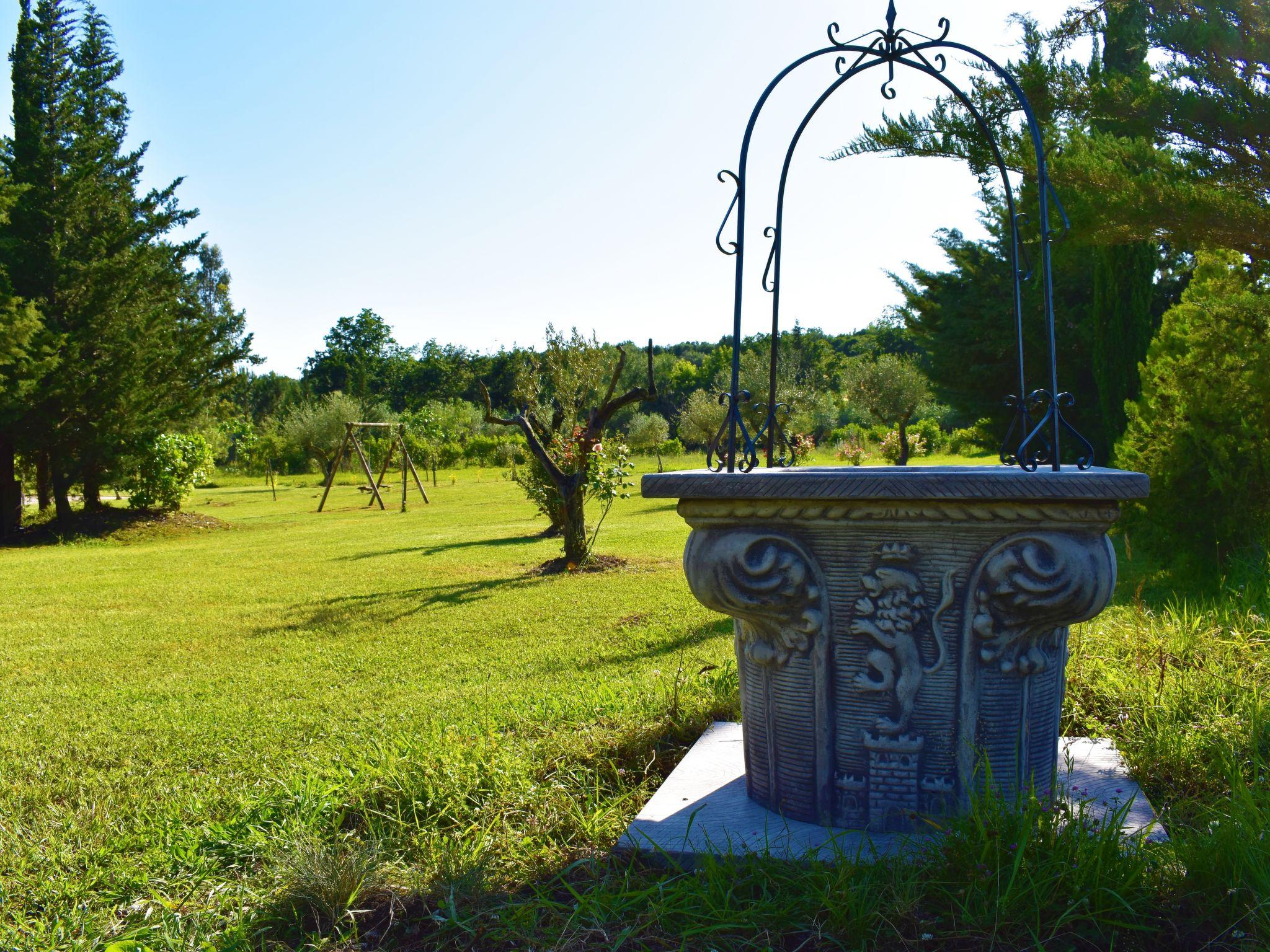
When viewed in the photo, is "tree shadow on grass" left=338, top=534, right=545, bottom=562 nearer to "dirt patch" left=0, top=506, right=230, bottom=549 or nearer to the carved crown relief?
"dirt patch" left=0, top=506, right=230, bottom=549

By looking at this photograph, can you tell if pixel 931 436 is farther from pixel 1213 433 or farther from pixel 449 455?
pixel 1213 433

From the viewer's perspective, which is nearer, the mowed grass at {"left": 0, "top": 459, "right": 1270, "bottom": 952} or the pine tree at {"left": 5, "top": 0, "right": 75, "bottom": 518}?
the mowed grass at {"left": 0, "top": 459, "right": 1270, "bottom": 952}

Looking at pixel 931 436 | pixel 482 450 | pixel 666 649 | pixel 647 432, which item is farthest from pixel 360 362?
pixel 666 649

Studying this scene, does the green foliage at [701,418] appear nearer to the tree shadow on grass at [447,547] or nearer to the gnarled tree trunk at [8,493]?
the tree shadow on grass at [447,547]

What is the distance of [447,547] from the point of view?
12.0 m

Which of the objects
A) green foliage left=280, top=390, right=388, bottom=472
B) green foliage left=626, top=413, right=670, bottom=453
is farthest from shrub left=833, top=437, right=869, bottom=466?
green foliage left=280, top=390, right=388, bottom=472

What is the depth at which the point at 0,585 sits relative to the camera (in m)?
9.41

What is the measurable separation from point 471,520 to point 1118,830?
46.7 feet

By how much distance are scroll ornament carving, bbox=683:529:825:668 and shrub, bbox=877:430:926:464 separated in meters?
19.4

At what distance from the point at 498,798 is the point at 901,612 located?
147 cm

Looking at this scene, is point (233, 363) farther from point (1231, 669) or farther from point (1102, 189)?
point (1231, 669)

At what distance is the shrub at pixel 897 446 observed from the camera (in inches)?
875

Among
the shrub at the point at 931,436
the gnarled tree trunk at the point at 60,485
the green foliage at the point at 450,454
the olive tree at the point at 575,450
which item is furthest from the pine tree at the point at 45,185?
the shrub at the point at 931,436

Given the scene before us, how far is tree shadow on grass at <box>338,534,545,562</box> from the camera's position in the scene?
444 inches
